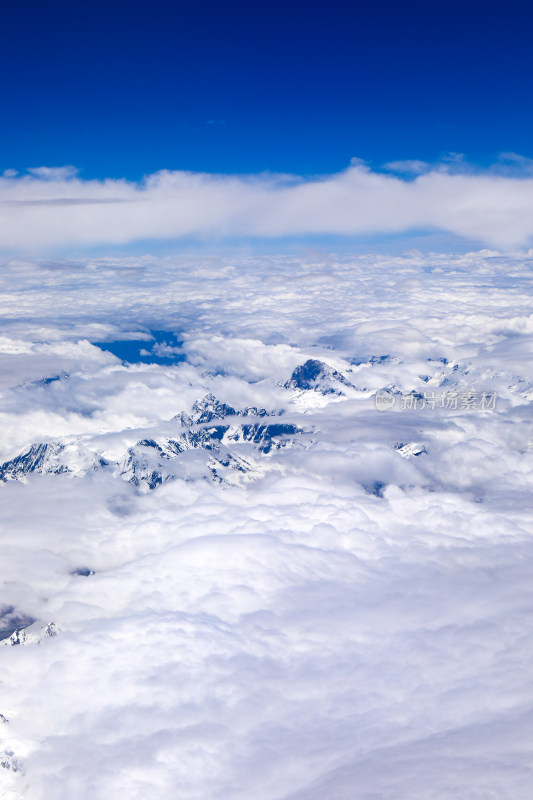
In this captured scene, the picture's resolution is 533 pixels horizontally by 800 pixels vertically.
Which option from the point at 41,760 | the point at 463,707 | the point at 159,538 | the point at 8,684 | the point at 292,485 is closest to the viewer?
the point at 463,707

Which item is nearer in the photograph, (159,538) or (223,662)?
(223,662)

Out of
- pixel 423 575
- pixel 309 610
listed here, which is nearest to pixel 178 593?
pixel 309 610

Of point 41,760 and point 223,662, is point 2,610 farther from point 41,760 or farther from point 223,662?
point 223,662

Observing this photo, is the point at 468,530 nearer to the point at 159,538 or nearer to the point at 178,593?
the point at 178,593

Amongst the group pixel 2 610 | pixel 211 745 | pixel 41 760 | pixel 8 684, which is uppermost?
pixel 211 745

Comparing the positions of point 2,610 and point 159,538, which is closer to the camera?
point 159,538

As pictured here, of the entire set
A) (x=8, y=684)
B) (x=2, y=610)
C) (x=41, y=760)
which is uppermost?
(x=8, y=684)

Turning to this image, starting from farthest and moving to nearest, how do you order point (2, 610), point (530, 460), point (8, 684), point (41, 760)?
point (530, 460) → point (2, 610) → point (8, 684) → point (41, 760)

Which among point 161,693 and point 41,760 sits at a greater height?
point 161,693

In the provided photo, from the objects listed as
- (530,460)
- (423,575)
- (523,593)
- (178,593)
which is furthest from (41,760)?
(530,460)
